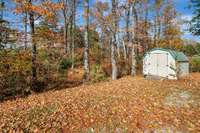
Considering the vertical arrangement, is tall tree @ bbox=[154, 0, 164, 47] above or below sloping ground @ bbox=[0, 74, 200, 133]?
above

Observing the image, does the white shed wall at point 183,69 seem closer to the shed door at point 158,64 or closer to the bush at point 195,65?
the shed door at point 158,64

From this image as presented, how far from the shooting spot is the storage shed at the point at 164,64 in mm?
24595

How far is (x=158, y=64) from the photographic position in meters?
25.6

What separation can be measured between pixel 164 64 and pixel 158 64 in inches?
25.6

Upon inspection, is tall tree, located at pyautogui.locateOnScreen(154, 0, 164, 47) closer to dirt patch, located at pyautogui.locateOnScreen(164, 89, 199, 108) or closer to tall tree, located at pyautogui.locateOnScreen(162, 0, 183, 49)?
tall tree, located at pyautogui.locateOnScreen(162, 0, 183, 49)

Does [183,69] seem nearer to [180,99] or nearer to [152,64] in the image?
[152,64]

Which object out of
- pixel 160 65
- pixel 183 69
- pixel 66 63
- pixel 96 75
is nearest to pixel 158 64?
pixel 160 65

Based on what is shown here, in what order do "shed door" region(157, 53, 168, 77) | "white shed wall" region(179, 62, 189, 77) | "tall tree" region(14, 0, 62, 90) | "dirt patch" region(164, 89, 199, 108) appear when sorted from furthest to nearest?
"white shed wall" region(179, 62, 189, 77) → "shed door" region(157, 53, 168, 77) → "tall tree" region(14, 0, 62, 90) → "dirt patch" region(164, 89, 199, 108)

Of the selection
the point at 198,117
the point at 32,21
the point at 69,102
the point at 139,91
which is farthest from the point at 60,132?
the point at 32,21

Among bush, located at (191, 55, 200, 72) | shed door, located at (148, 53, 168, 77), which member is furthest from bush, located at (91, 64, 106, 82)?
bush, located at (191, 55, 200, 72)

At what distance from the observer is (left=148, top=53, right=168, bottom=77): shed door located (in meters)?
25.1

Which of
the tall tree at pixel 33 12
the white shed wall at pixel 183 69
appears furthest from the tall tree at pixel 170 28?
the tall tree at pixel 33 12

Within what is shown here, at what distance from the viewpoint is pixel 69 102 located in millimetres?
10828

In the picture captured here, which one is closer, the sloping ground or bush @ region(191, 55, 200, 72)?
the sloping ground
